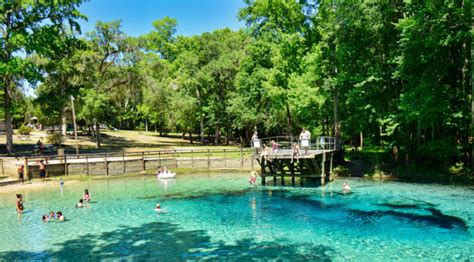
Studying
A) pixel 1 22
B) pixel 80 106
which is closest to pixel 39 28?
pixel 1 22

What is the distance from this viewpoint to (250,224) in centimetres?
2236

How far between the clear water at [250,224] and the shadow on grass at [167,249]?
0.15ft

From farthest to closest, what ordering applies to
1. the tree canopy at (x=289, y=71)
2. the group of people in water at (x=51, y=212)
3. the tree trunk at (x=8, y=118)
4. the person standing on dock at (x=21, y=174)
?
the tree trunk at (x=8, y=118) → the person standing on dock at (x=21, y=174) → the tree canopy at (x=289, y=71) → the group of people in water at (x=51, y=212)

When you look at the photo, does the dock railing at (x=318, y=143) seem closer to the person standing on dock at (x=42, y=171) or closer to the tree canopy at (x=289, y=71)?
the tree canopy at (x=289, y=71)

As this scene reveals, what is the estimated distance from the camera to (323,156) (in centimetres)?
3347

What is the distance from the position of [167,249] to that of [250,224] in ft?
19.4

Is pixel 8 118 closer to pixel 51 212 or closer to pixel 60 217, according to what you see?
pixel 51 212

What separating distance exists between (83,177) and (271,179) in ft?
64.0

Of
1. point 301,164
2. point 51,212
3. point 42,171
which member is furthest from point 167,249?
point 42,171

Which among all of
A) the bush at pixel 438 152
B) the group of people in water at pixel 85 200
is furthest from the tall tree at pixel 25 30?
the bush at pixel 438 152

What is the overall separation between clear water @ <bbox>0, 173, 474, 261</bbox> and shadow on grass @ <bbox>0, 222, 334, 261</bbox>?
0.04 m

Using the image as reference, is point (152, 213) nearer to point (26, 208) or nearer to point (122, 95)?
point (26, 208)

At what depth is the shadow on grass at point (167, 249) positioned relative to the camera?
16859 mm

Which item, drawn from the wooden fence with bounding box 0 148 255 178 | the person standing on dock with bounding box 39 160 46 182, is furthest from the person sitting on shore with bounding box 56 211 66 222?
the wooden fence with bounding box 0 148 255 178
